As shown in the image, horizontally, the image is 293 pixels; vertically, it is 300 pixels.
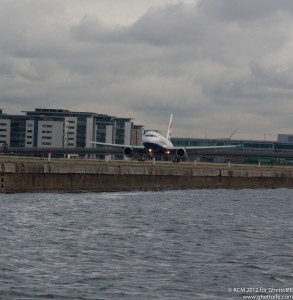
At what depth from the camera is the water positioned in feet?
101

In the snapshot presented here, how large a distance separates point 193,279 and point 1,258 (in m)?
8.58

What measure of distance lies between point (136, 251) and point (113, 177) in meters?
47.2

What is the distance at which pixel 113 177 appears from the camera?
86375 mm

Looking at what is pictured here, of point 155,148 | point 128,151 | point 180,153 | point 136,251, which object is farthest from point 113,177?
point 136,251

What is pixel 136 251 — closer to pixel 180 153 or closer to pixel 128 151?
pixel 128 151

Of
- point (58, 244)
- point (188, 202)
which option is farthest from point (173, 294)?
point (188, 202)

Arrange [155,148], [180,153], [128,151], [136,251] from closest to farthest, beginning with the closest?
[136,251] → [155,148] → [128,151] → [180,153]

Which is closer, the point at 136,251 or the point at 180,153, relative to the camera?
the point at 136,251

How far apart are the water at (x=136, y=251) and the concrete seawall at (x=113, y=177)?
8028 millimetres

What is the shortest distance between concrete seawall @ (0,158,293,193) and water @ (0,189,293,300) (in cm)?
803

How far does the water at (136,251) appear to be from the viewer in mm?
30688

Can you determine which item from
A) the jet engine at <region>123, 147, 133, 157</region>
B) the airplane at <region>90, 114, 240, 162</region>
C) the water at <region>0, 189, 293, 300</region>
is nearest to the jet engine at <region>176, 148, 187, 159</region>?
the airplane at <region>90, 114, 240, 162</region>

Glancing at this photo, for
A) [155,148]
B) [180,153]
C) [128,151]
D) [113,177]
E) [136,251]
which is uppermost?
[155,148]

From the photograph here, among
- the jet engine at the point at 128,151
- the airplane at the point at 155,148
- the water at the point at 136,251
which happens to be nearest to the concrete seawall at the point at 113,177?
the water at the point at 136,251
